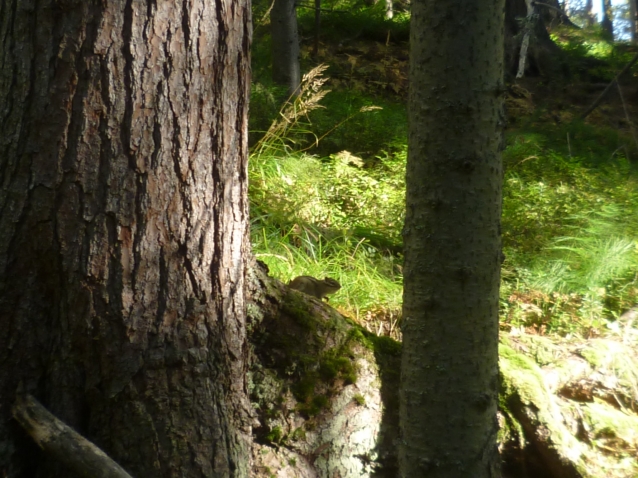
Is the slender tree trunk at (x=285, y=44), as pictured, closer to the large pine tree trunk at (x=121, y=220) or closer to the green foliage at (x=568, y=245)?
the green foliage at (x=568, y=245)

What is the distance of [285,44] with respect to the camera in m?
7.56

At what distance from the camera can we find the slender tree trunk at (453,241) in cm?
246

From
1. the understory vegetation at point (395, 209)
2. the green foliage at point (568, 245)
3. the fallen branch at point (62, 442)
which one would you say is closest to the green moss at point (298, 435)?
the fallen branch at point (62, 442)

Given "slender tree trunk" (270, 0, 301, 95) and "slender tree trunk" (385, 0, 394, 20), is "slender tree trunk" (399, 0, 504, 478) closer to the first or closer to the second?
"slender tree trunk" (270, 0, 301, 95)

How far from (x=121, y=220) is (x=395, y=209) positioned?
3864 mm

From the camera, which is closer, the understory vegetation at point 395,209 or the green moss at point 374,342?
Answer: the green moss at point 374,342

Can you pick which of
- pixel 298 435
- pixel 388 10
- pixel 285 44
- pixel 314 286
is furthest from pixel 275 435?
pixel 388 10

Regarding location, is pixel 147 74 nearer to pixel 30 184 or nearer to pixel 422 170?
pixel 30 184

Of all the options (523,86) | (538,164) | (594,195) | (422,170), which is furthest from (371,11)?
(422,170)

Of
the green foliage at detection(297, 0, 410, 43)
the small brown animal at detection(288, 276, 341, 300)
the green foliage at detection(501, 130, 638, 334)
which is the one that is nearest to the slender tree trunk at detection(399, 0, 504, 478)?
the small brown animal at detection(288, 276, 341, 300)

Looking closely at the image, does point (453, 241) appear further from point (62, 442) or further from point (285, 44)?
point (285, 44)

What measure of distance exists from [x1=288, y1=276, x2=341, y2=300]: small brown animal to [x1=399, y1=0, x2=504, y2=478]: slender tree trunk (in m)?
1.15

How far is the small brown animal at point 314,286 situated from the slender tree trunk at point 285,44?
4.25 m

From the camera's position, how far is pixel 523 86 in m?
11.1
